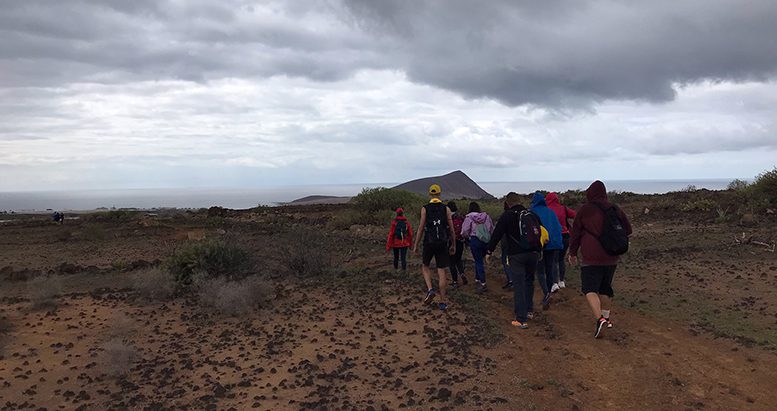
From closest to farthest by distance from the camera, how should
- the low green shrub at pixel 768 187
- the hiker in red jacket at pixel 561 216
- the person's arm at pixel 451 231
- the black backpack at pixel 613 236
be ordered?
1. the black backpack at pixel 613 236
2. the person's arm at pixel 451 231
3. the hiker in red jacket at pixel 561 216
4. the low green shrub at pixel 768 187

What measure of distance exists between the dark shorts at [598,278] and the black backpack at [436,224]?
209 cm

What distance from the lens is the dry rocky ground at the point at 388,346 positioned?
17.4 ft

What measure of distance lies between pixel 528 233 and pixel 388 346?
236 centimetres

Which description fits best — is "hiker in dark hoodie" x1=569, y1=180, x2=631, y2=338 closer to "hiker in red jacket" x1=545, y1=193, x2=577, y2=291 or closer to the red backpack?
"hiker in red jacket" x1=545, y1=193, x2=577, y2=291

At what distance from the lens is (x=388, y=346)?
6594 mm

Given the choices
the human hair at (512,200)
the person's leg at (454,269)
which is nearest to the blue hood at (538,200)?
the human hair at (512,200)

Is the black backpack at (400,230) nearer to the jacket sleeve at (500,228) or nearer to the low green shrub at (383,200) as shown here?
the jacket sleeve at (500,228)

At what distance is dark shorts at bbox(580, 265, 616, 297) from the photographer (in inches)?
267

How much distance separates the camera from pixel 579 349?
21.2 feet

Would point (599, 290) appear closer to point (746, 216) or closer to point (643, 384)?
point (643, 384)

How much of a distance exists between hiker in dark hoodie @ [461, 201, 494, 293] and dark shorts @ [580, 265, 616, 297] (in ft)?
8.29

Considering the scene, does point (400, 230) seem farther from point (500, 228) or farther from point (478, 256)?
point (500, 228)

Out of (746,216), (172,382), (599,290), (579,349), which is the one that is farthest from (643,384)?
(746,216)

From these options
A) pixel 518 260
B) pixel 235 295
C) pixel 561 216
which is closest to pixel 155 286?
pixel 235 295
